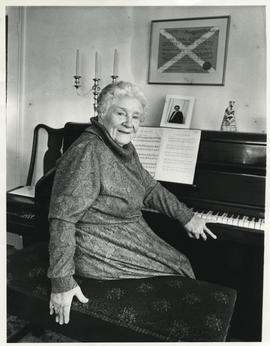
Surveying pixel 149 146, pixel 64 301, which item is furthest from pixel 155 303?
pixel 149 146

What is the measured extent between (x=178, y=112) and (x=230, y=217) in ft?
2.59

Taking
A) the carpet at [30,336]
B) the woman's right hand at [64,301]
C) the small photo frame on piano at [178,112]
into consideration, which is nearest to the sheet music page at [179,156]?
the small photo frame on piano at [178,112]

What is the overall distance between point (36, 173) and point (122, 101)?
176 centimetres

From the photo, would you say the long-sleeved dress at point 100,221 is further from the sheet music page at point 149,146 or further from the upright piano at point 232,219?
the sheet music page at point 149,146

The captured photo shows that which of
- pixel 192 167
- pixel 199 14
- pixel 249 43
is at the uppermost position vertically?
pixel 199 14

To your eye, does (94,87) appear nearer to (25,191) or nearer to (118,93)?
(25,191)

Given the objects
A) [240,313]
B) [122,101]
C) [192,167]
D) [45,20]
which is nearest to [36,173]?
[45,20]

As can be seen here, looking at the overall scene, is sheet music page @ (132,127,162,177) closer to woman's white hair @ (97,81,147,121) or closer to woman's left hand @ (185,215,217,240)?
woman's left hand @ (185,215,217,240)

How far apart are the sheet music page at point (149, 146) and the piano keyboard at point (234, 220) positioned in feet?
1.34

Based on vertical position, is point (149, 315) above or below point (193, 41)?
below

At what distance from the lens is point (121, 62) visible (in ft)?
8.58

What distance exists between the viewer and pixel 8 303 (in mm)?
1399

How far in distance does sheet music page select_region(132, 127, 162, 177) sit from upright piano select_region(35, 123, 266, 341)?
6.0 inches

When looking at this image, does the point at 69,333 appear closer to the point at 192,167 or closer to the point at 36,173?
the point at 192,167
